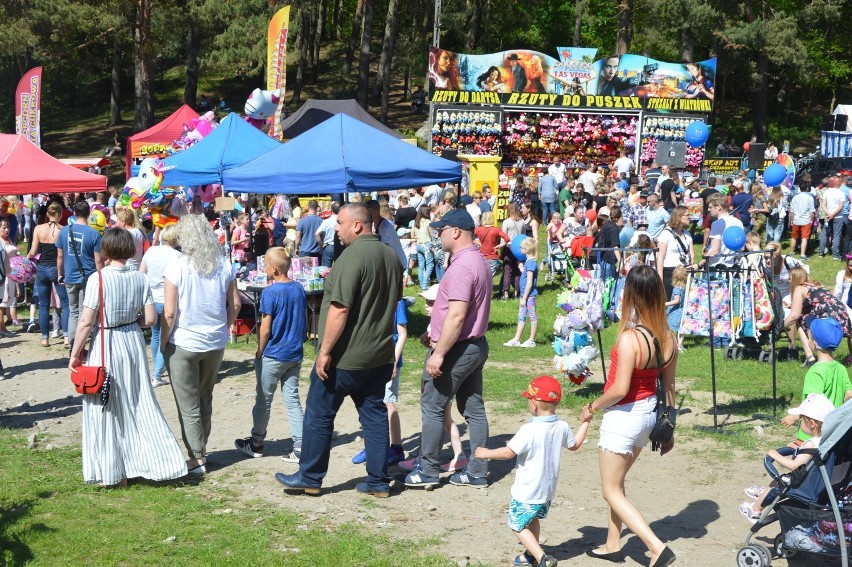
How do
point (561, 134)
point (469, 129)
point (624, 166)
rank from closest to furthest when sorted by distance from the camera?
point (624, 166)
point (469, 129)
point (561, 134)

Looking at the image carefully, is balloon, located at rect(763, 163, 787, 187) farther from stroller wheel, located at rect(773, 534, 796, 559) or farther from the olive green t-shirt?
stroller wheel, located at rect(773, 534, 796, 559)

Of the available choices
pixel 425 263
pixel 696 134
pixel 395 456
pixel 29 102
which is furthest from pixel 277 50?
pixel 395 456

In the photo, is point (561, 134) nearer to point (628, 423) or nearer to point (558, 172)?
point (558, 172)

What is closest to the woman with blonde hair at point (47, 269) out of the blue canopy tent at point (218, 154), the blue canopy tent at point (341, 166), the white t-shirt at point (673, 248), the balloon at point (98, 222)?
the balloon at point (98, 222)

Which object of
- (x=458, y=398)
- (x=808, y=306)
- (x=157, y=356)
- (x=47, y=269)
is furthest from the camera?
(x=47, y=269)

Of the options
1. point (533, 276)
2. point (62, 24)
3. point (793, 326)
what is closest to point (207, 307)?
point (533, 276)

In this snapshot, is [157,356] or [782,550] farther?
[157,356]

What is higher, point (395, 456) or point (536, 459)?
point (536, 459)

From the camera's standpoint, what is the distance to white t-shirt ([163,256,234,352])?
612 centimetres

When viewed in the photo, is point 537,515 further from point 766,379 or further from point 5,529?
point 766,379

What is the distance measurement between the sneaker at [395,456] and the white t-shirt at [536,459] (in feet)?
6.26

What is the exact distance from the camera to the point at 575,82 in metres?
26.5

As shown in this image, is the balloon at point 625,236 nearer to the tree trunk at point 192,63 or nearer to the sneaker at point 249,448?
the sneaker at point 249,448

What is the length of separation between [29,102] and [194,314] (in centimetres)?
1674
